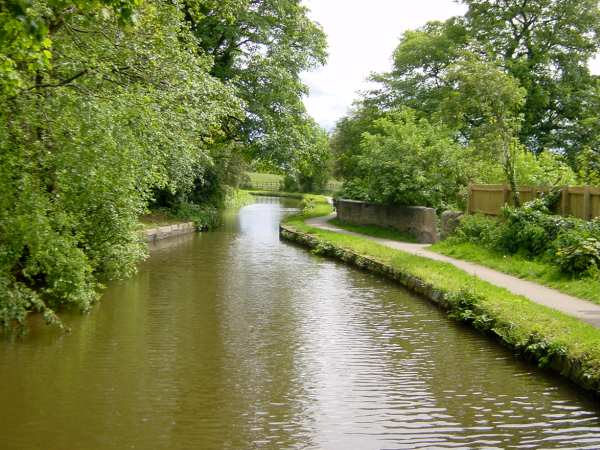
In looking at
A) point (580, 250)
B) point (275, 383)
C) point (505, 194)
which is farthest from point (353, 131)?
point (275, 383)

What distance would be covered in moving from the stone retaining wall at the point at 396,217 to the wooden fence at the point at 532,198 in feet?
5.31

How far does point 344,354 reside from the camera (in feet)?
30.1

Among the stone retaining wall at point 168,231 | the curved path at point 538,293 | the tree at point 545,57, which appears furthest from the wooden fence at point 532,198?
the tree at point 545,57

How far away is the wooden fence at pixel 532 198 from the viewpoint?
1484 centimetres

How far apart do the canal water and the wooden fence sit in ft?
16.5

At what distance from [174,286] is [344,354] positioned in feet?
20.4

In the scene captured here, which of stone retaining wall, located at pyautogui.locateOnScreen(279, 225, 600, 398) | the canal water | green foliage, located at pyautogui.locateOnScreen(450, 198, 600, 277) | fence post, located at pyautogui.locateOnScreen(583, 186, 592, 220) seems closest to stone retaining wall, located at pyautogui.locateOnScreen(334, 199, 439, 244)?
green foliage, located at pyautogui.locateOnScreen(450, 198, 600, 277)

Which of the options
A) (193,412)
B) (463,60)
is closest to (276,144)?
(463,60)

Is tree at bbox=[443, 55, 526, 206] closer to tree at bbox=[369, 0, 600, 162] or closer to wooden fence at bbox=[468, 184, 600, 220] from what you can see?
wooden fence at bbox=[468, 184, 600, 220]

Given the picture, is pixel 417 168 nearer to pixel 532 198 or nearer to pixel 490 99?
pixel 490 99

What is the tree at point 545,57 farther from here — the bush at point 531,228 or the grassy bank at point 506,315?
the grassy bank at point 506,315

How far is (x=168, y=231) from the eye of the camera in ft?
84.6

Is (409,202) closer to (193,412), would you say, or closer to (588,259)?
(588,259)

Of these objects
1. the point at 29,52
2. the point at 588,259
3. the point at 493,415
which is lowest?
the point at 493,415
